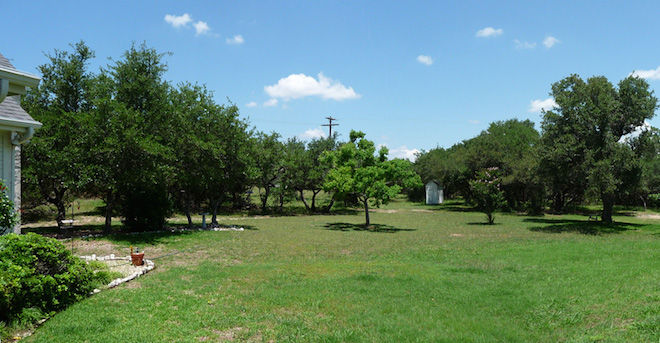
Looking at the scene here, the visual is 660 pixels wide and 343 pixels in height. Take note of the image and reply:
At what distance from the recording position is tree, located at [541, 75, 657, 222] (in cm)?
2477

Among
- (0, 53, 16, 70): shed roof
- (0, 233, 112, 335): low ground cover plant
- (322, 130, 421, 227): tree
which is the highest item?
(0, 53, 16, 70): shed roof

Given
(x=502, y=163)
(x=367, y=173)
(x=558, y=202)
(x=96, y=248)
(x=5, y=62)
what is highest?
(x=5, y=62)

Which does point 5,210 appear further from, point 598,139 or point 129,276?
point 598,139

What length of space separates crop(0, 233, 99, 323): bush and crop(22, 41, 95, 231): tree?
9819mm

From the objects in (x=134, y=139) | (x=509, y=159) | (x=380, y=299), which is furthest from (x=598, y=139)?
(x=134, y=139)

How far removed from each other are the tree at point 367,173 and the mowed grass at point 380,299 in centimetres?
1060

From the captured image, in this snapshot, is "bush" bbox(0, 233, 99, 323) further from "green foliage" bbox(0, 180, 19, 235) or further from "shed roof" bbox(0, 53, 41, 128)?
"shed roof" bbox(0, 53, 41, 128)

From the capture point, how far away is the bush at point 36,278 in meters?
6.24

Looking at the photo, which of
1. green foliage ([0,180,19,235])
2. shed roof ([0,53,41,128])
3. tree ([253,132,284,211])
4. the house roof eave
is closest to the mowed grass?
green foliage ([0,180,19,235])

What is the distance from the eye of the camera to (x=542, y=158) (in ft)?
89.7

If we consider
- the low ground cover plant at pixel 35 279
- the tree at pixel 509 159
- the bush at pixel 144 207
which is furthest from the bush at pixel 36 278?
the tree at pixel 509 159

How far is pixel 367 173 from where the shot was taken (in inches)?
1012

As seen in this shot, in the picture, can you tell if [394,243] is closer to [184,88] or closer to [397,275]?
[397,275]

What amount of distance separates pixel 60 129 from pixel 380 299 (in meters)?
16.5
